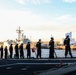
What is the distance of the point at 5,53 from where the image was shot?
4678cm

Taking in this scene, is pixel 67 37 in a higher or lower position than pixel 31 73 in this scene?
higher

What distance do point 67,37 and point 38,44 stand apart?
192 inches

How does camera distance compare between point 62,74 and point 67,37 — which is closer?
point 62,74

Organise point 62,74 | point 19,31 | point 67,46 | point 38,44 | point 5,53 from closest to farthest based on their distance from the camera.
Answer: point 62,74, point 67,46, point 38,44, point 5,53, point 19,31

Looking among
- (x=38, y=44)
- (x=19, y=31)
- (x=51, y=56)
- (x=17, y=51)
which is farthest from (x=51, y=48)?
(x=19, y=31)

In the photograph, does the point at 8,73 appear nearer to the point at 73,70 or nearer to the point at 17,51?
the point at 73,70

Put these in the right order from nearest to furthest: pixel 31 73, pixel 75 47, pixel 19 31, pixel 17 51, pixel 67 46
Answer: pixel 31 73 < pixel 67 46 < pixel 17 51 < pixel 19 31 < pixel 75 47

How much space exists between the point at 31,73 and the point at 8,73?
1466 millimetres

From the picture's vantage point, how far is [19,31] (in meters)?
101

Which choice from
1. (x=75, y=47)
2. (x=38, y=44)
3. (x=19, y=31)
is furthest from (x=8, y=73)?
(x=75, y=47)

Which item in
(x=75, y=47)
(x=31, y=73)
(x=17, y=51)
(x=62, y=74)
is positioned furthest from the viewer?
(x=75, y=47)

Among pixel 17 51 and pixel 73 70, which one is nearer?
pixel 73 70

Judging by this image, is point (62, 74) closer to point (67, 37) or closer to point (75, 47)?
point (67, 37)

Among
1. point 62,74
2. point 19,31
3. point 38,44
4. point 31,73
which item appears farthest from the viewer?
point 19,31
